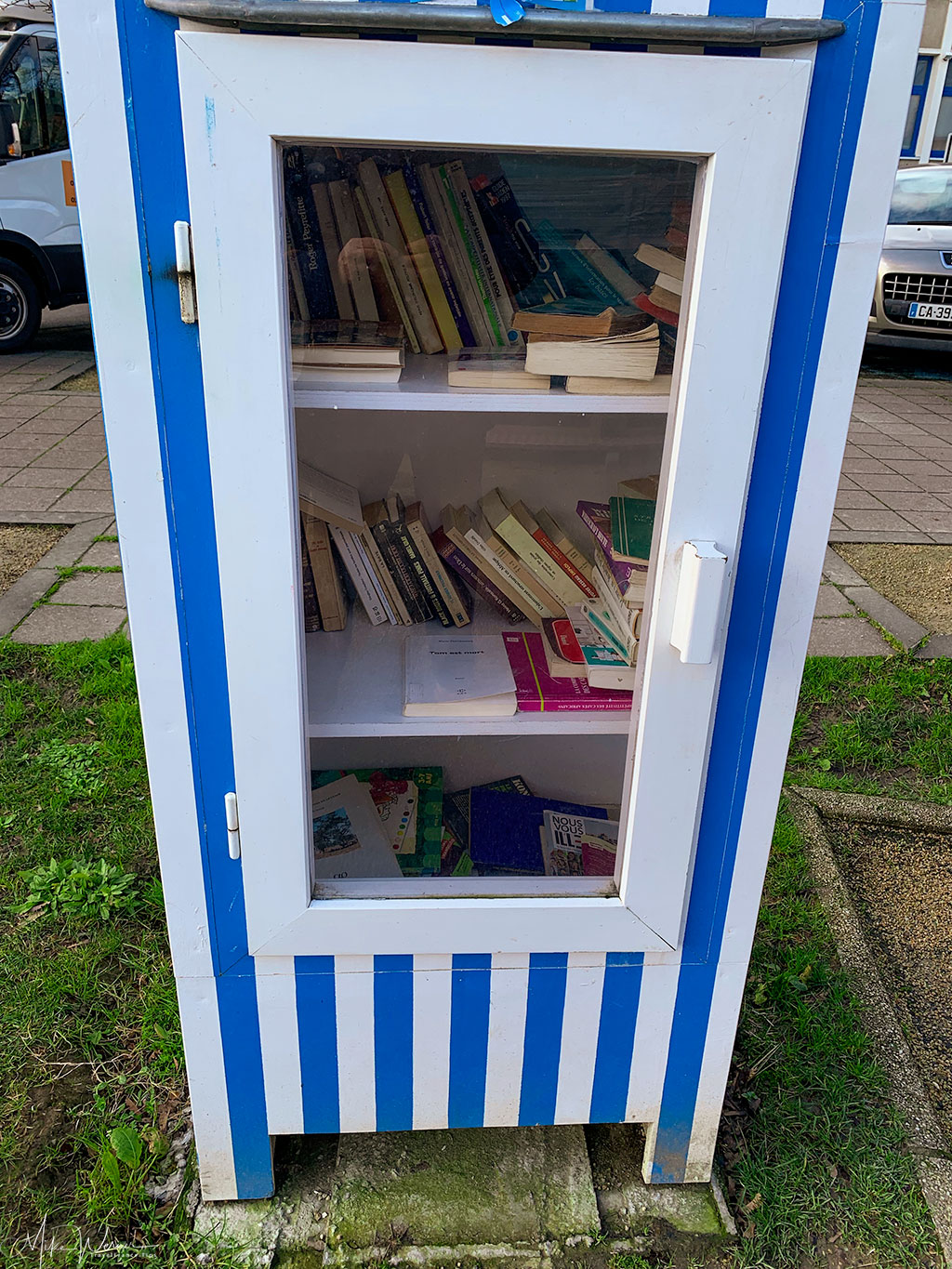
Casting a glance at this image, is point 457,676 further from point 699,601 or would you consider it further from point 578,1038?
point 578,1038

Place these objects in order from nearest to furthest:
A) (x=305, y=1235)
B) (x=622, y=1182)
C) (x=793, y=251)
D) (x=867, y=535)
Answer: (x=793, y=251) < (x=305, y=1235) < (x=622, y=1182) < (x=867, y=535)

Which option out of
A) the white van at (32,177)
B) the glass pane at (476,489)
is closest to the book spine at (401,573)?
the glass pane at (476,489)

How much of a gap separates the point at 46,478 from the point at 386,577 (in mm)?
3647

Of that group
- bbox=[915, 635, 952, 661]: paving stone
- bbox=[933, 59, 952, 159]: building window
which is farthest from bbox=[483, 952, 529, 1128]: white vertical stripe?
bbox=[933, 59, 952, 159]: building window

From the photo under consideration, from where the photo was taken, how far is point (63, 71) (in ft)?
3.59

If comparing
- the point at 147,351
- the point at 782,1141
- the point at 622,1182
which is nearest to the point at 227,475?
the point at 147,351

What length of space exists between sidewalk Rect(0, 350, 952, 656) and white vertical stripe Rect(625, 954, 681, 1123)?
2.08 meters

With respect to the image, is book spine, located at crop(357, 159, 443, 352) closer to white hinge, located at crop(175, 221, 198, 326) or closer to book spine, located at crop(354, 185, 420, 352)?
book spine, located at crop(354, 185, 420, 352)

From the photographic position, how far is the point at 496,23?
1058 mm

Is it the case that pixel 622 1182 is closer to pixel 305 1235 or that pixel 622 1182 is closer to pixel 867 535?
pixel 305 1235

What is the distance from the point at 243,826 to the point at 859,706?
90.0 inches

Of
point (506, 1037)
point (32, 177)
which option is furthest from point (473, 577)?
point (32, 177)

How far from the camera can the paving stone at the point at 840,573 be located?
13.1 ft

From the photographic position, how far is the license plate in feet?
24.0
